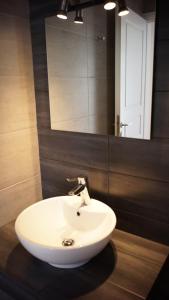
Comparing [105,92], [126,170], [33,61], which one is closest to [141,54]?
[105,92]

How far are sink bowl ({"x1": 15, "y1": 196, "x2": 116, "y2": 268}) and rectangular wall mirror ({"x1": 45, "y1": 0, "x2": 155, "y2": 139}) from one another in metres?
0.42

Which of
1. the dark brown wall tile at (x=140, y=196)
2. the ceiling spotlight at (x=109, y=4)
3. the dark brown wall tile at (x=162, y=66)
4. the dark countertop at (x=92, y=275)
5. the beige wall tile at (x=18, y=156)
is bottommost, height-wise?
the dark countertop at (x=92, y=275)

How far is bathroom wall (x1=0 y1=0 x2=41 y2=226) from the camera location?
4.32ft

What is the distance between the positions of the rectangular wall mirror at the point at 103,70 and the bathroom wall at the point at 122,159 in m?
0.04

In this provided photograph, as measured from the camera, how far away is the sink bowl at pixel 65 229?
0.97m

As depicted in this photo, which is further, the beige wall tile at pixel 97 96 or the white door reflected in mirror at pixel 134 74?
the beige wall tile at pixel 97 96

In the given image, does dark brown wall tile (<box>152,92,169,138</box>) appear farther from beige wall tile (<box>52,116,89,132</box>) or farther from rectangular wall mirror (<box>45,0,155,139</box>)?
beige wall tile (<box>52,116,89,132</box>)

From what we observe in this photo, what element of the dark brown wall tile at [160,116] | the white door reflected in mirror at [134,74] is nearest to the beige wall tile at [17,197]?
the white door reflected in mirror at [134,74]

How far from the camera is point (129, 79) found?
118cm

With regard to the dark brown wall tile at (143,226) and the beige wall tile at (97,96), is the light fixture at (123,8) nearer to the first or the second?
the beige wall tile at (97,96)

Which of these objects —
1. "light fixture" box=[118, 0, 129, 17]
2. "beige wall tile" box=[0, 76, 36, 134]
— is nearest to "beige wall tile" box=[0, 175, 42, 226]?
"beige wall tile" box=[0, 76, 36, 134]

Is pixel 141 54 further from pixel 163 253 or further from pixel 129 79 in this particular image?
pixel 163 253

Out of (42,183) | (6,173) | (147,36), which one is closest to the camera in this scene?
(147,36)

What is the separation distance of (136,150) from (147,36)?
1.67 feet
